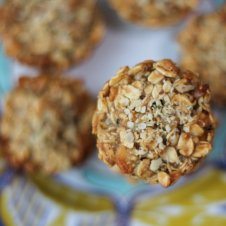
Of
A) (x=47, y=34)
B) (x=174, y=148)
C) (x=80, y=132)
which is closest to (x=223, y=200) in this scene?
(x=80, y=132)

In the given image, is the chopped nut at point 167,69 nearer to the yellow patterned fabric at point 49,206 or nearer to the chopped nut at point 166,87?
the chopped nut at point 166,87

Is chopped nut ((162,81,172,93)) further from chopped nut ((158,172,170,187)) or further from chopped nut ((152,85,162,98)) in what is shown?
chopped nut ((158,172,170,187))

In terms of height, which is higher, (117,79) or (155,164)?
(117,79)

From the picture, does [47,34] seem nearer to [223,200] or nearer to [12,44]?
[12,44]

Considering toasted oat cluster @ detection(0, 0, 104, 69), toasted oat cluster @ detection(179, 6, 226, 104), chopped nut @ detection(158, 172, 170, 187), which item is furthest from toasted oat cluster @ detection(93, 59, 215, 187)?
toasted oat cluster @ detection(0, 0, 104, 69)

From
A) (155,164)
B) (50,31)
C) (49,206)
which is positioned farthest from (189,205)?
(50,31)

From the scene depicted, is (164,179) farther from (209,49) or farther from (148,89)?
(209,49)

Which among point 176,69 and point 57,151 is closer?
point 176,69
